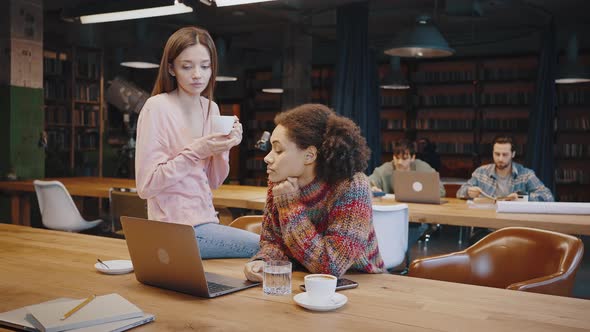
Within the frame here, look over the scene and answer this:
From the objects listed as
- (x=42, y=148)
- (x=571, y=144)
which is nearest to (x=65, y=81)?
(x=42, y=148)

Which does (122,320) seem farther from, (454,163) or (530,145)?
(454,163)

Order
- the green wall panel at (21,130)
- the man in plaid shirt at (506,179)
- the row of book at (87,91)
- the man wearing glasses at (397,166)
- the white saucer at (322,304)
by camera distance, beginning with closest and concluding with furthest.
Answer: the white saucer at (322,304)
the man in plaid shirt at (506,179)
the man wearing glasses at (397,166)
the green wall panel at (21,130)
the row of book at (87,91)

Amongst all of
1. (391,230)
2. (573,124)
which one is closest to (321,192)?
(391,230)

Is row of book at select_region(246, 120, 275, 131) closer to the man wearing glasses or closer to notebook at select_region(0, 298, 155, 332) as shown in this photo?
the man wearing glasses

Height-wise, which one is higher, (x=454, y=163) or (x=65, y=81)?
(x=65, y=81)

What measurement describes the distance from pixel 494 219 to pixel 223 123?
7.54 ft

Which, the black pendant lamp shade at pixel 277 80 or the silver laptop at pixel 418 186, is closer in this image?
the silver laptop at pixel 418 186

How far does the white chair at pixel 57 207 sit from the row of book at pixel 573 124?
8344 millimetres

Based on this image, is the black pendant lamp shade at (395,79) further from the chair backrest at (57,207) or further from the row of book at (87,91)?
the chair backrest at (57,207)

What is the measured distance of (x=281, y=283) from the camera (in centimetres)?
170

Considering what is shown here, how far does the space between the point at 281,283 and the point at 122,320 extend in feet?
1.58

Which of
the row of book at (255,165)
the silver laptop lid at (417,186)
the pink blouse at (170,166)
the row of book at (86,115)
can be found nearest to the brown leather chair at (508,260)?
the pink blouse at (170,166)

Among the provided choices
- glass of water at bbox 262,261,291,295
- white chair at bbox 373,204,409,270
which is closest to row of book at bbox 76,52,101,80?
white chair at bbox 373,204,409,270

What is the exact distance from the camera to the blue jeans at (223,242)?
215 cm
